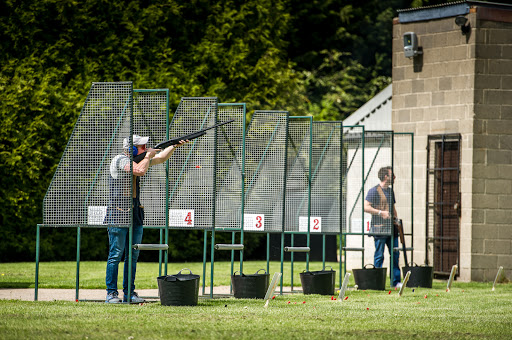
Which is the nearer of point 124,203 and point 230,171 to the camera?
point 124,203

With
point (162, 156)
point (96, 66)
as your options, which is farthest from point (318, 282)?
point (96, 66)

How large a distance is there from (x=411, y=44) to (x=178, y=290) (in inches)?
338

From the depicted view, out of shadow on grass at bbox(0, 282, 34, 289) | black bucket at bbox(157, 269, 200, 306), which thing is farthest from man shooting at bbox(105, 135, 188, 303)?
shadow on grass at bbox(0, 282, 34, 289)

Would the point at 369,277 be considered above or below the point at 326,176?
below

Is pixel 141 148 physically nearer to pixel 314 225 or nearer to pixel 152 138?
pixel 152 138

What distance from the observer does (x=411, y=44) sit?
A: 1584cm

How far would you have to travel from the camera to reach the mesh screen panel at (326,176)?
42.8 ft

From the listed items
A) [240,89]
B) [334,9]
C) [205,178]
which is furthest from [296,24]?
[205,178]

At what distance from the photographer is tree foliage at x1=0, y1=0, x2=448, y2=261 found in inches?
709

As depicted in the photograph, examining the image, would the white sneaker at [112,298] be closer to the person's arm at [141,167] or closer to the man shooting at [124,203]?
the man shooting at [124,203]

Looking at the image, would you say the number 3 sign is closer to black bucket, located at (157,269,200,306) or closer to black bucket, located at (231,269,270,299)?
black bucket, located at (231,269,270,299)

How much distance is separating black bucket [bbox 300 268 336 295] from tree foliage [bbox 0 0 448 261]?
827 centimetres

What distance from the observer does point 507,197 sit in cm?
1503

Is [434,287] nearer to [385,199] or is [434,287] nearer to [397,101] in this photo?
[385,199]
